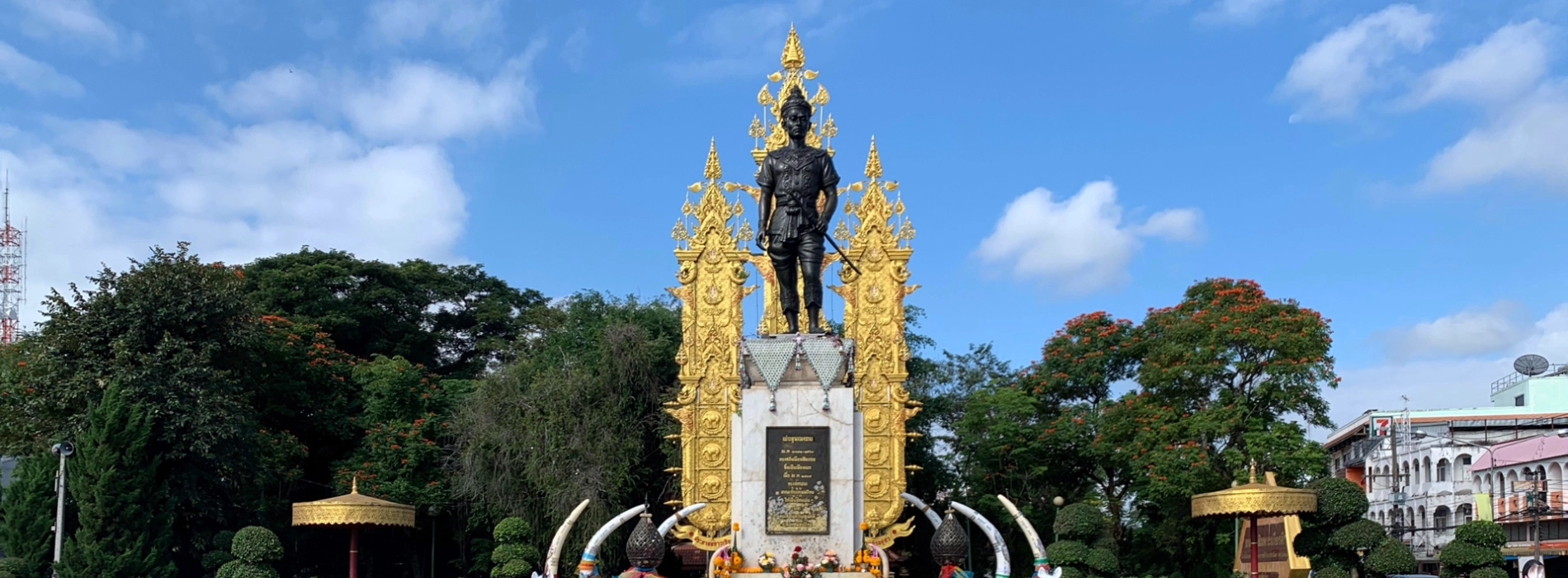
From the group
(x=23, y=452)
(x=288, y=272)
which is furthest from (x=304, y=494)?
(x=288, y=272)

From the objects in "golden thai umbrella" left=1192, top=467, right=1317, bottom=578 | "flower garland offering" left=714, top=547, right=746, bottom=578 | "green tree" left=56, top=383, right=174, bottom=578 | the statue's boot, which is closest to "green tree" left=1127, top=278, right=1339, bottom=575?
"golden thai umbrella" left=1192, top=467, right=1317, bottom=578

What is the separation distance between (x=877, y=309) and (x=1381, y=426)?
1215 inches

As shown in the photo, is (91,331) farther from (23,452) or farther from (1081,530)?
(1081,530)

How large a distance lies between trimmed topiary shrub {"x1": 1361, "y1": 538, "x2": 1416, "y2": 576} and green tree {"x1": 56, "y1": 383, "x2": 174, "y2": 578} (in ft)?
56.0

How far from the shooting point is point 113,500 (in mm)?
20359

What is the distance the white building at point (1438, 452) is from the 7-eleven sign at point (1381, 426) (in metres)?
0.03

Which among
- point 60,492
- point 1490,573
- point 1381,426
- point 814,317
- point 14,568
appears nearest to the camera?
point 814,317

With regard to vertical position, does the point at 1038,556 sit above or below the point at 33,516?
below

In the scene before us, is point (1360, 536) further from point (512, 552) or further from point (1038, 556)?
point (512, 552)

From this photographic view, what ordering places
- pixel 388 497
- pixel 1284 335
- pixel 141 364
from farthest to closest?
pixel 388 497 → pixel 1284 335 → pixel 141 364

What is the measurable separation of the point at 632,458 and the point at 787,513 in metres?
10.2

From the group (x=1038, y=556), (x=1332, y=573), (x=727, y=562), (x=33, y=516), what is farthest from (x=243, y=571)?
(x=1332, y=573)

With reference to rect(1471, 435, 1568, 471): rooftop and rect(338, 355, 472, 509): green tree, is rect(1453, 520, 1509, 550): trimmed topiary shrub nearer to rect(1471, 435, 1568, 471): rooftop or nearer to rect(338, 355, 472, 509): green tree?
rect(338, 355, 472, 509): green tree

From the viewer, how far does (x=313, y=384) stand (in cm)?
2791
